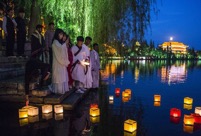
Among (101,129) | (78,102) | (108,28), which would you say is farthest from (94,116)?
(108,28)

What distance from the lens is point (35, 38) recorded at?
7539 millimetres

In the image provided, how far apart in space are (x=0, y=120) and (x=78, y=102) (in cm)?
248

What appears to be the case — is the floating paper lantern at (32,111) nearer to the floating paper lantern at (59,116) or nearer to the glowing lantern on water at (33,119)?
the glowing lantern on water at (33,119)

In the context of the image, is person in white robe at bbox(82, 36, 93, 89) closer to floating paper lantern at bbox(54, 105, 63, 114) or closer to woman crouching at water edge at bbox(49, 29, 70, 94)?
woman crouching at water edge at bbox(49, 29, 70, 94)

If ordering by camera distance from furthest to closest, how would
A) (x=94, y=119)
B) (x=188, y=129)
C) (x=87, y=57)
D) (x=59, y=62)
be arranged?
(x=87, y=57), (x=59, y=62), (x=94, y=119), (x=188, y=129)

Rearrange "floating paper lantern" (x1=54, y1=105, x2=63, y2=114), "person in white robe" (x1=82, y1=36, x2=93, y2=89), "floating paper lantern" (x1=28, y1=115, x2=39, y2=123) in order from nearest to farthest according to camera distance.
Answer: "floating paper lantern" (x1=28, y1=115, x2=39, y2=123), "floating paper lantern" (x1=54, y1=105, x2=63, y2=114), "person in white robe" (x1=82, y1=36, x2=93, y2=89)

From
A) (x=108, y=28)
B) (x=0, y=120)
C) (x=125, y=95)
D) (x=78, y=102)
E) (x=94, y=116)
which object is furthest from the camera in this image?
(x=125, y=95)

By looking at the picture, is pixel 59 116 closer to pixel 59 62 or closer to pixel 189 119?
pixel 59 62

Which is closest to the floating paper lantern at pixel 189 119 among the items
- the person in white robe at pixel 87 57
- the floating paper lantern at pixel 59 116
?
the floating paper lantern at pixel 59 116

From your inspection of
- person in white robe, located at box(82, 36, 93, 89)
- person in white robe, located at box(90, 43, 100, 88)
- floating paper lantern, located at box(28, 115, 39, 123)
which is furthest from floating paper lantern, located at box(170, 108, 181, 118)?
person in white robe, located at box(90, 43, 100, 88)

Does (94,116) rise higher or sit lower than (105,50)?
lower

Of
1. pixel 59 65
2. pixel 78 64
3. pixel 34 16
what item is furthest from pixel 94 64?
pixel 34 16

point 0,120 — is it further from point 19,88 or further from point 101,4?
point 101,4

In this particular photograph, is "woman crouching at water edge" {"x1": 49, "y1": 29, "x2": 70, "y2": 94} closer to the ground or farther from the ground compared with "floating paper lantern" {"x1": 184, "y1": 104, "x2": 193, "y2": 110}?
farther from the ground
